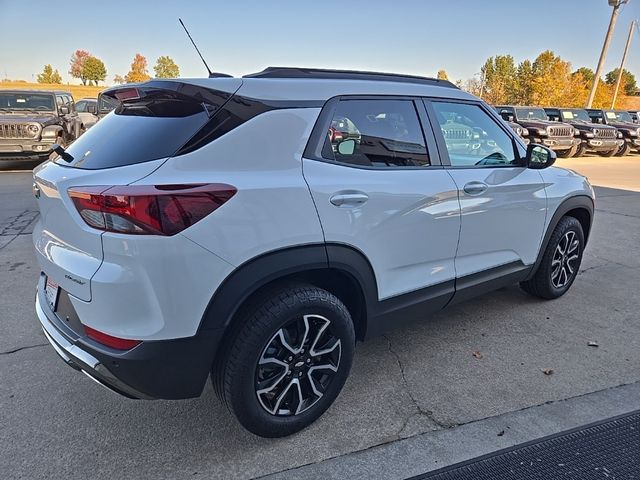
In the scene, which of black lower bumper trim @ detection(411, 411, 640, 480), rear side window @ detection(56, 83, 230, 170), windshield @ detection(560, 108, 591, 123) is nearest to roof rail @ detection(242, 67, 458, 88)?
rear side window @ detection(56, 83, 230, 170)

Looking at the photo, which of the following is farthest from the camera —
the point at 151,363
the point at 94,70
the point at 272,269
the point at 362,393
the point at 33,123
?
the point at 94,70

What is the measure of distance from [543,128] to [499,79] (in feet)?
141

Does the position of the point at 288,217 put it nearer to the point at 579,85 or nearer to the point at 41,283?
the point at 41,283

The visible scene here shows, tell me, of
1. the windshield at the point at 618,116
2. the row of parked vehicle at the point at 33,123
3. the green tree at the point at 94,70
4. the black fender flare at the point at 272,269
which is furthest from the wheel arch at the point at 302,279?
the green tree at the point at 94,70

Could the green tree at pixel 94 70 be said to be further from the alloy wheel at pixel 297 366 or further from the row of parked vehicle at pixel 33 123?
the alloy wheel at pixel 297 366

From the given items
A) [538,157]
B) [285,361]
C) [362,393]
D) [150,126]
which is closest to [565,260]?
[538,157]

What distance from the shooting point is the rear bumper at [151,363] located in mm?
1948

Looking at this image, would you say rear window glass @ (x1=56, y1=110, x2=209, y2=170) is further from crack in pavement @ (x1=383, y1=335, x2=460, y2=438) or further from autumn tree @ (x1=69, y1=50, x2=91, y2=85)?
autumn tree @ (x1=69, y1=50, x2=91, y2=85)

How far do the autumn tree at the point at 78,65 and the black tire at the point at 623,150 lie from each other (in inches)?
3566

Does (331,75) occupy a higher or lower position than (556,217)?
higher

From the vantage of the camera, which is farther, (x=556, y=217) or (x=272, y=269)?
(x=556, y=217)

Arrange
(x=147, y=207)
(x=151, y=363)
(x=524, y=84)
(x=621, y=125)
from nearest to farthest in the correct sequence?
1. (x=147, y=207)
2. (x=151, y=363)
3. (x=621, y=125)
4. (x=524, y=84)

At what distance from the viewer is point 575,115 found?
18.6 meters

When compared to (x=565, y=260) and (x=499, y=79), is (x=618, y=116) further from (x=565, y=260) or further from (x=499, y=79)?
(x=499, y=79)
